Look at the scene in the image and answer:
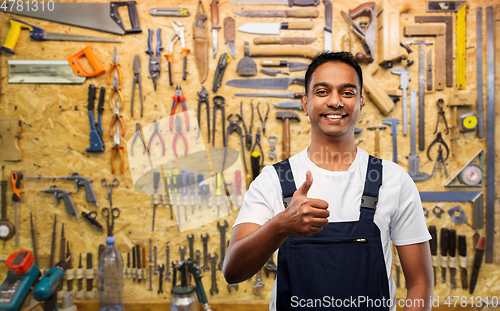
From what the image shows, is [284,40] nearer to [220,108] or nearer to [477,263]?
[220,108]

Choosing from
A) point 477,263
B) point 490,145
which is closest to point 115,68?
point 490,145

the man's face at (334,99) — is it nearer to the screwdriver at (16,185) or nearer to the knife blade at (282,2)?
the knife blade at (282,2)

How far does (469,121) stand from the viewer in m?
2.24

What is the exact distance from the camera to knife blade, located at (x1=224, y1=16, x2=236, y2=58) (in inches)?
91.3

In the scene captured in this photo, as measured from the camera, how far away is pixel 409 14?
2.34 m

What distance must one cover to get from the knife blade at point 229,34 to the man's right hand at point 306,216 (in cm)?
180

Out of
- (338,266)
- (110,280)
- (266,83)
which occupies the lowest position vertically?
(110,280)

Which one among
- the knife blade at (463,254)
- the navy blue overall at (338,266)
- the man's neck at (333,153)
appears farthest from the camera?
the knife blade at (463,254)

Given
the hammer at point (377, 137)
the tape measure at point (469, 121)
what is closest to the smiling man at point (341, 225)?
the hammer at point (377, 137)

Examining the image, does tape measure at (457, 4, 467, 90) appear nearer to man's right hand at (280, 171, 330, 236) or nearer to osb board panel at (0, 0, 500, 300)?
osb board panel at (0, 0, 500, 300)

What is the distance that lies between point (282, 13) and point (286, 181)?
70.2 inches

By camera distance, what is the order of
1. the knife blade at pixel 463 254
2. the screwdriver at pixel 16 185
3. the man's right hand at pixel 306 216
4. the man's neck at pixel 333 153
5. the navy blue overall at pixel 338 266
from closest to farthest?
the man's right hand at pixel 306 216
the navy blue overall at pixel 338 266
the man's neck at pixel 333 153
the knife blade at pixel 463 254
the screwdriver at pixel 16 185

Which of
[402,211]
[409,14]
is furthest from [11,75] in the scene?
[409,14]

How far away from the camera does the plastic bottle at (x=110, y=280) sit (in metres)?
2.28
